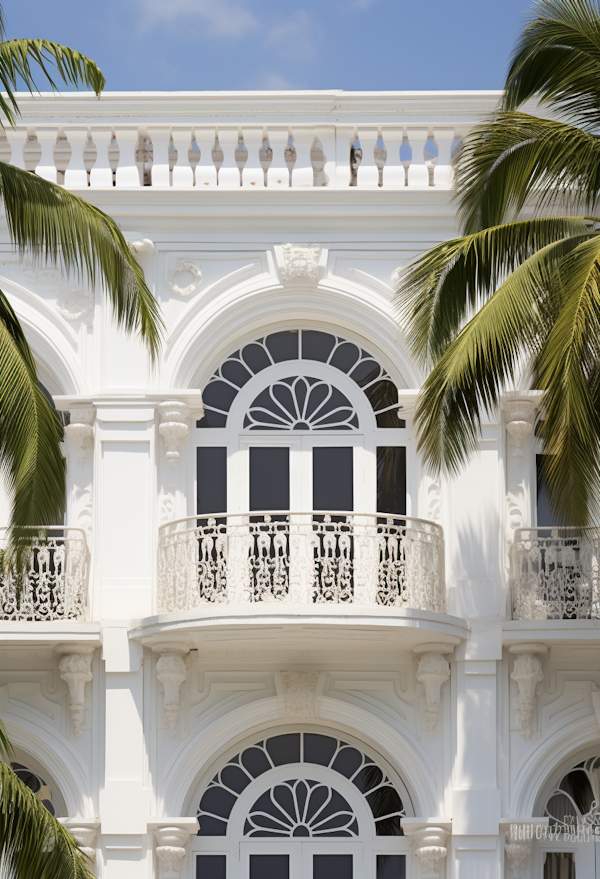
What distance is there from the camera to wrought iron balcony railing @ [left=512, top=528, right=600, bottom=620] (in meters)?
14.2

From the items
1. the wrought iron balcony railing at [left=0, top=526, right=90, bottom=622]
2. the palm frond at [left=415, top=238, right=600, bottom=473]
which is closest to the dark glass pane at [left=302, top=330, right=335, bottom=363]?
the wrought iron balcony railing at [left=0, top=526, right=90, bottom=622]

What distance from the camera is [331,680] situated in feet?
48.4

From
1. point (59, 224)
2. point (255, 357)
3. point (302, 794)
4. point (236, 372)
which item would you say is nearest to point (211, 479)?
point (236, 372)

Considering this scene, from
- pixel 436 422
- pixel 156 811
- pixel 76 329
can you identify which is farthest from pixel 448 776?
pixel 76 329

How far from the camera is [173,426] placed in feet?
48.6

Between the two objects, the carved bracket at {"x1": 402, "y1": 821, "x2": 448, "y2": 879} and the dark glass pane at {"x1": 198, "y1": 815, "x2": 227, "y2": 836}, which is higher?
the dark glass pane at {"x1": 198, "y1": 815, "x2": 227, "y2": 836}

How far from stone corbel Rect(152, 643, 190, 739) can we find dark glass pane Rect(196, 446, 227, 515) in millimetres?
1653

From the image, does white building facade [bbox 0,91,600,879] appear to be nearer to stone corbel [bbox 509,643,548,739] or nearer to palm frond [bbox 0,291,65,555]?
stone corbel [bbox 509,643,548,739]

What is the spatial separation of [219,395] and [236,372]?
12.4 inches

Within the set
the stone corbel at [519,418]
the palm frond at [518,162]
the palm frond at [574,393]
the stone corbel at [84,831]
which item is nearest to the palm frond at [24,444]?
the palm frond at [574,393]

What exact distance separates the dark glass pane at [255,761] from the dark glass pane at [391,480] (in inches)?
110

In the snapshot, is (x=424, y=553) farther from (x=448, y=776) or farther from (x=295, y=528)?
(x=448, y=776)

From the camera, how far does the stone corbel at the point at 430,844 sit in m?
14.2

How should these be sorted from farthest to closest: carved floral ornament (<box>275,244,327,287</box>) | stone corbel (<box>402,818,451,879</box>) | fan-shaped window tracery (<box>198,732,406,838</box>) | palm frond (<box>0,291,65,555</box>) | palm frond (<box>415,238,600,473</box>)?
carved floral ornament (<box>275,244,327,287</box>) < fan-shaped window tracery (<box>198,732,406,838</box>) < stone corbel (<box>402,818,451,879</box>) < palm frond (<box>415,238,600,473</box>) < palm frond (<box>0,291,65,555</box>)
